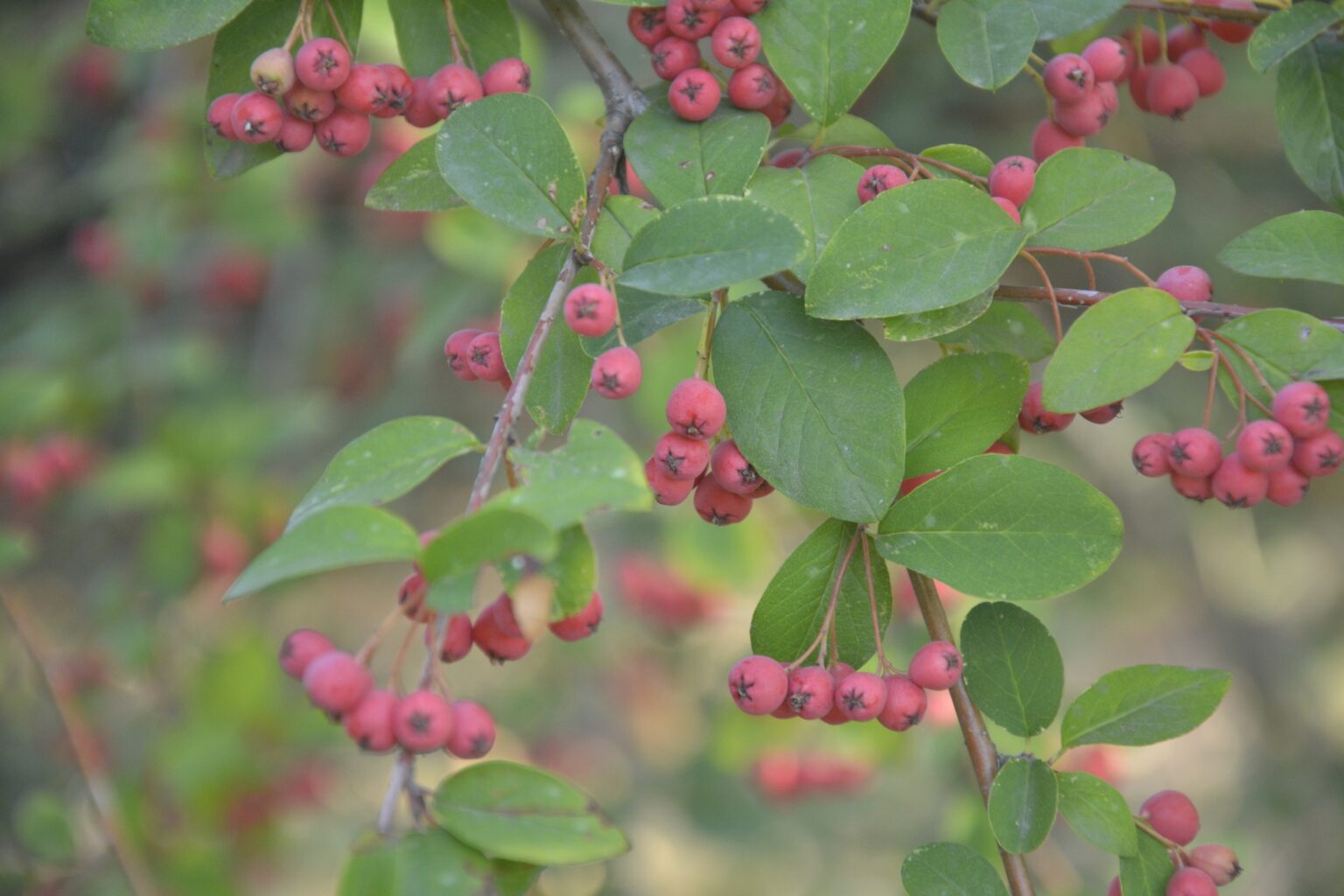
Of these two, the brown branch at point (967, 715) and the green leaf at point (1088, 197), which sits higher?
the green leaf at point (1088, 197)

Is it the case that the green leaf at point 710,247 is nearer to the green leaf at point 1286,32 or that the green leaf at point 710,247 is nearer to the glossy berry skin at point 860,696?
the glossy berry skin at point 860,696

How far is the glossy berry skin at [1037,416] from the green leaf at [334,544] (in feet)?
1.84

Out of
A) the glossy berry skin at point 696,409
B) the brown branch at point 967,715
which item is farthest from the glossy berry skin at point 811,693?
the glossy berry skin at point 696,409

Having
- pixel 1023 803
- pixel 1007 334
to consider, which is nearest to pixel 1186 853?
pixel 1023 803

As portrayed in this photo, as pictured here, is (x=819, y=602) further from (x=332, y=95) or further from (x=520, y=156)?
(x=332, y=95)

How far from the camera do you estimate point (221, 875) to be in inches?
83.5

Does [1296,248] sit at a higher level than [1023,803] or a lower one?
higher

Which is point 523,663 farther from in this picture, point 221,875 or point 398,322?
point 221,875

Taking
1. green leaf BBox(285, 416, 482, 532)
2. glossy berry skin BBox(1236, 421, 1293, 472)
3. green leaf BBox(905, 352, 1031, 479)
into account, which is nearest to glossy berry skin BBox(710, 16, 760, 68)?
green leaf BBox(905, 352, 1031, 479)

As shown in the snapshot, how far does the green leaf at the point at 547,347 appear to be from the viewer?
915 mm

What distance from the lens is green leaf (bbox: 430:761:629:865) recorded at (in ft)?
2.23

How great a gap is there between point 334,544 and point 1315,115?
3.30ft

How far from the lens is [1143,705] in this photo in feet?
3.10

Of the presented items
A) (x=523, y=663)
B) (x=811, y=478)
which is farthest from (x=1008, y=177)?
(x=523, y=663)
